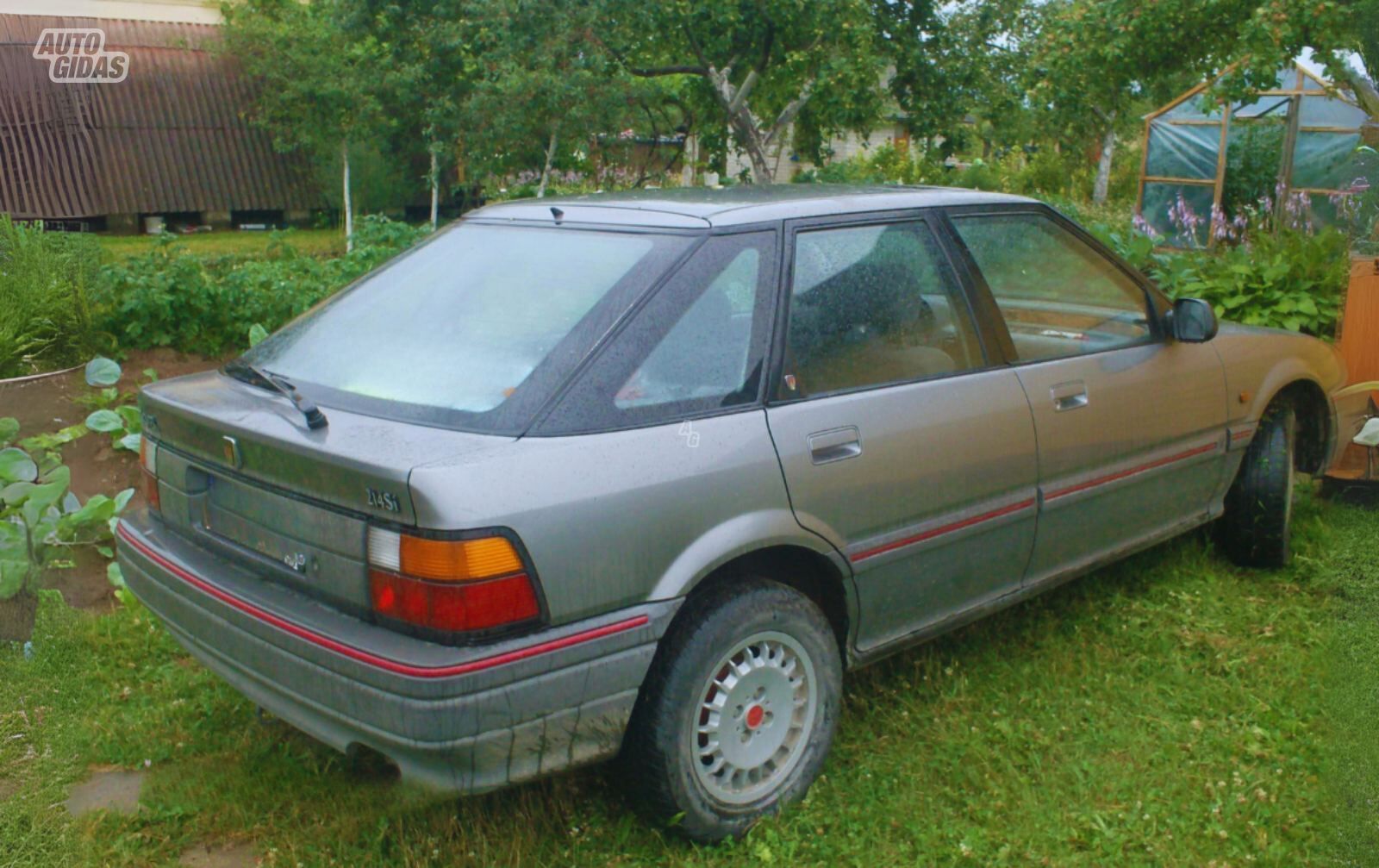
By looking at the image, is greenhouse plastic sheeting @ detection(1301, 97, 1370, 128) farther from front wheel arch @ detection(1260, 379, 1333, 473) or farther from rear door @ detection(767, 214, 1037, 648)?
rear door @ detection(767, 214, 1037, 648)

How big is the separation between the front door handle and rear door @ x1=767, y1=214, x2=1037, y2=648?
17 cm

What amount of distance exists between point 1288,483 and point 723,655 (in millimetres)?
3019

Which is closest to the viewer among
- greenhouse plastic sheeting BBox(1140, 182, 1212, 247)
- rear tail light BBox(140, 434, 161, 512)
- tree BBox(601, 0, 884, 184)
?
rear tail light BBox(140, 434, 161, 512)

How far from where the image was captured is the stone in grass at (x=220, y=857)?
3.20 metres

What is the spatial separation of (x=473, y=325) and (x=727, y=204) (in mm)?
814

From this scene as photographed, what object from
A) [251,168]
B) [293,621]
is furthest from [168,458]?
[251,168]

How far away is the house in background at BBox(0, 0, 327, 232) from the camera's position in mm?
15500

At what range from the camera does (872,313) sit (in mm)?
3617

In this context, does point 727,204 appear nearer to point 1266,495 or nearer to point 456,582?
point 456,582

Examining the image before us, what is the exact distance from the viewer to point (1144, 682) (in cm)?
415

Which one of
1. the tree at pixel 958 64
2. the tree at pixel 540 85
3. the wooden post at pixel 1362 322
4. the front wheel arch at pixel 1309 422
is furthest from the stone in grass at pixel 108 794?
the tree at pixel 958 64

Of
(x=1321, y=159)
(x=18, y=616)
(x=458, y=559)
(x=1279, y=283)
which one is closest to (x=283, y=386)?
(x=458, y=559)

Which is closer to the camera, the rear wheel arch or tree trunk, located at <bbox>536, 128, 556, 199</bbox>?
the rear wheel arch

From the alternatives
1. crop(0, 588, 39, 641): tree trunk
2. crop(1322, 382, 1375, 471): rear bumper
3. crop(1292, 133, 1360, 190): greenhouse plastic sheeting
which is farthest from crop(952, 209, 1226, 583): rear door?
crop(1292, 133, 1360, 190): greenhouse plastic sheeting
